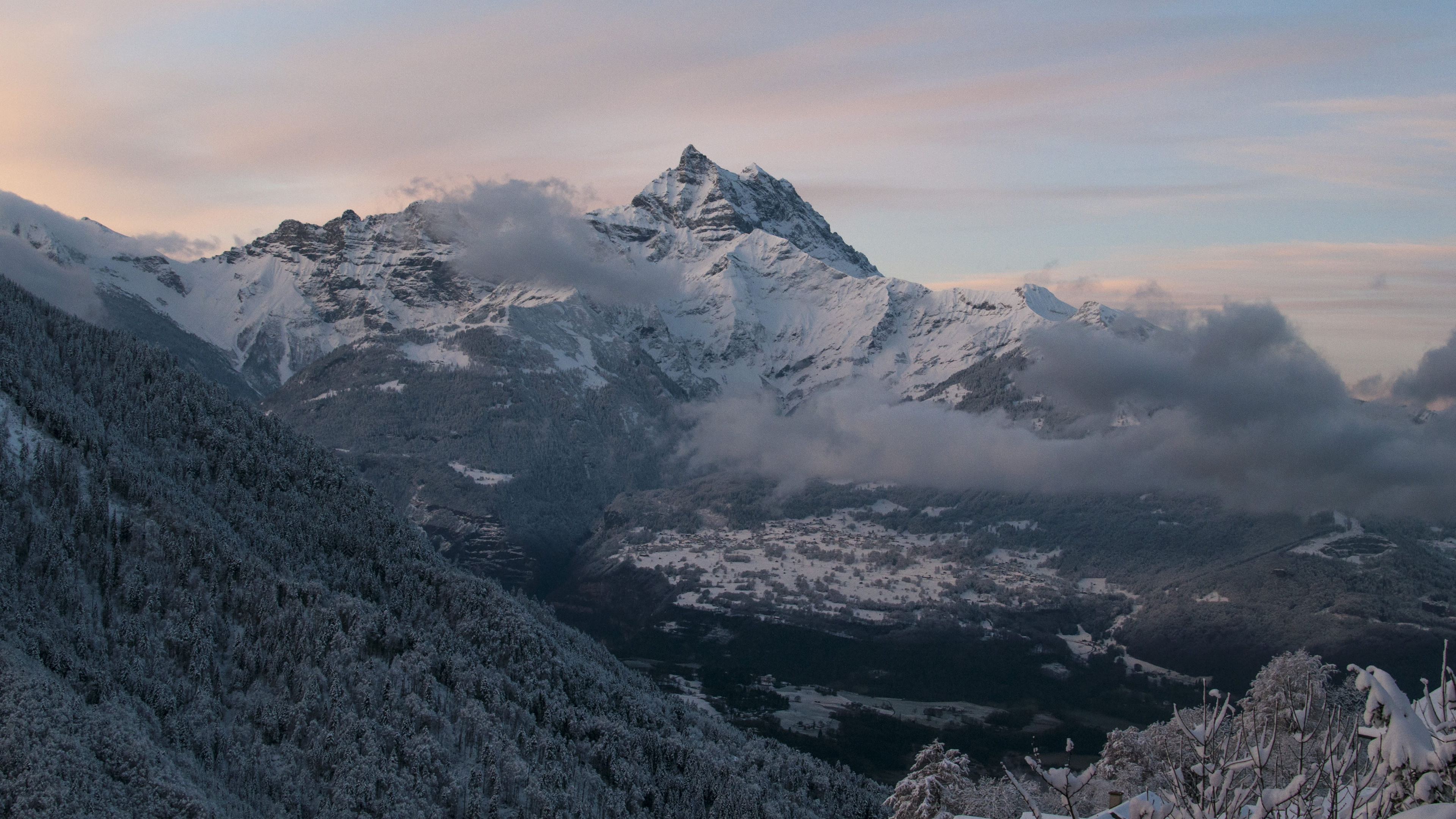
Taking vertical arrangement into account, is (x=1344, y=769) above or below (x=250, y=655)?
above

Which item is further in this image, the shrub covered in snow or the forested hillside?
the forested hillside

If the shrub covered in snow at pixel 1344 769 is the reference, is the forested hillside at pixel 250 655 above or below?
below

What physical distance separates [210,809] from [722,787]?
60859 millimetres

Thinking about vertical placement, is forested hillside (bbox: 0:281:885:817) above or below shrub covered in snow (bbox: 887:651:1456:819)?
below

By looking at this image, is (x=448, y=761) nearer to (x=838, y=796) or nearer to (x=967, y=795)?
(x=967, y=795)

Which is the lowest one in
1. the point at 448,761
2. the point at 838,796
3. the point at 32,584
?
the point at 838,796

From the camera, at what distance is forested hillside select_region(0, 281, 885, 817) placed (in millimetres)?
81438

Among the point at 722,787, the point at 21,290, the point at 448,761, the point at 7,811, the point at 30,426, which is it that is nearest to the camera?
the point at 7,811

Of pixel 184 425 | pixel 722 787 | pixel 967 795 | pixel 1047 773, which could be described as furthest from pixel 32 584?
pixel 1047 773

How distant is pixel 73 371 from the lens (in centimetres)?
13375

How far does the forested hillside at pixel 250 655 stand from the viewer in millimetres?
81438

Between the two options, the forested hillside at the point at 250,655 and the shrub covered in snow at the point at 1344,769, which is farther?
the forested hillside at the point at 250,655

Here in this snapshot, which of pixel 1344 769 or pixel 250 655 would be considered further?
pixel 250 655

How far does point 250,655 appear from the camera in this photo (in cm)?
10006
